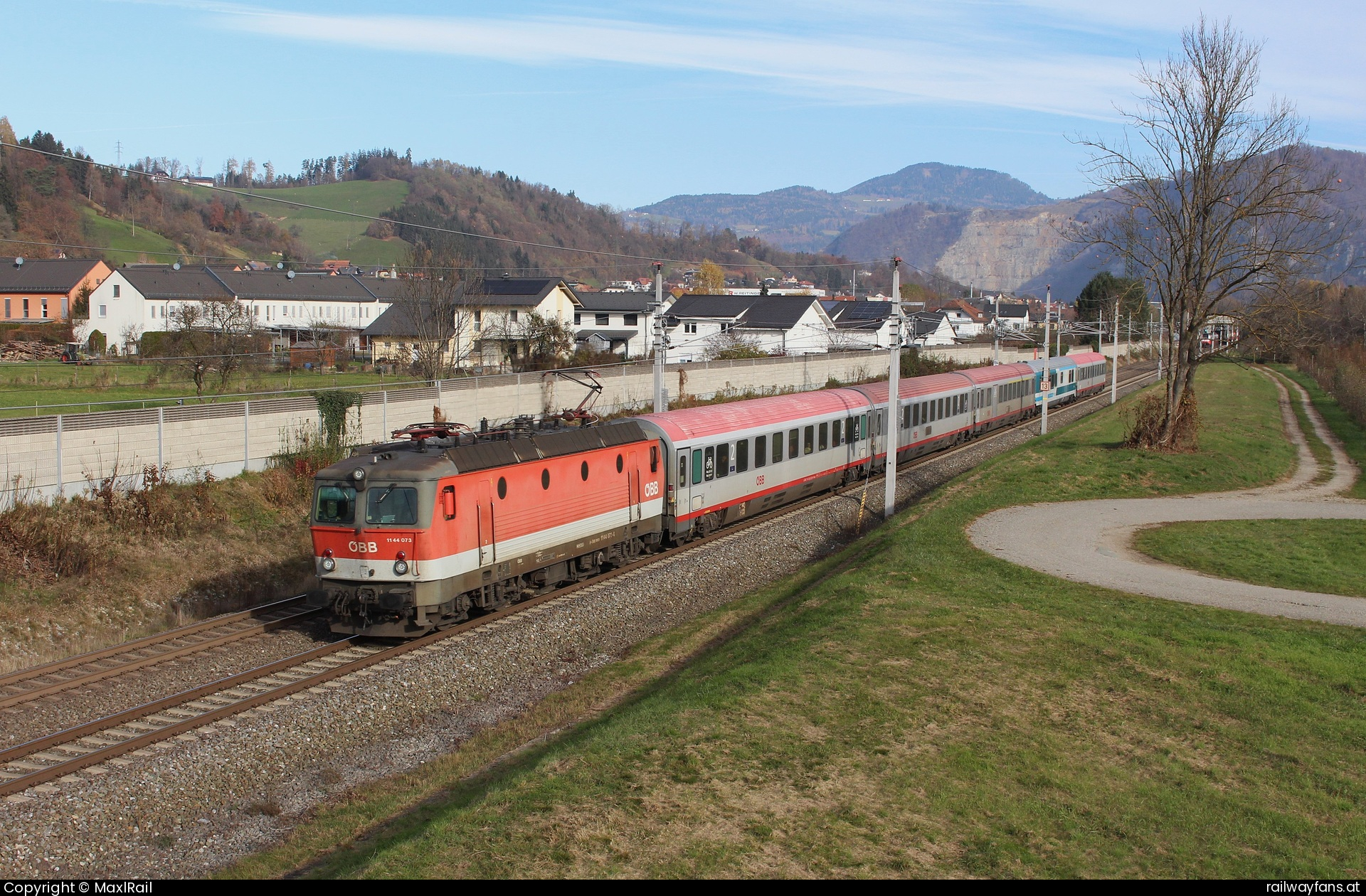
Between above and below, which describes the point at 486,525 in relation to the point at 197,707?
above

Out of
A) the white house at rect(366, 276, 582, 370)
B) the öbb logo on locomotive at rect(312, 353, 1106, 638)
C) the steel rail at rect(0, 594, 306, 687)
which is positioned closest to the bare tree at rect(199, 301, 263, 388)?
the white house at rect(366, 276, 582, 370)

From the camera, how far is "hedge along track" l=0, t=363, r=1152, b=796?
473 inches

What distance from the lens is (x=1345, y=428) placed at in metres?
50.8

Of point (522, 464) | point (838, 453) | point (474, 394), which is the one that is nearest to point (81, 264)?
point (474, 394)

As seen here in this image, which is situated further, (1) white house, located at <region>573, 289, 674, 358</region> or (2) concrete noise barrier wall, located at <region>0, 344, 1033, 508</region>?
(1) white house, located at <region>573, 289, 674, 358</region>

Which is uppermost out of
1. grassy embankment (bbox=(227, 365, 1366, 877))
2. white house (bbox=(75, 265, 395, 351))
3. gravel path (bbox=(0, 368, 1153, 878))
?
white house (bbox=(75, 265, 395, 351))

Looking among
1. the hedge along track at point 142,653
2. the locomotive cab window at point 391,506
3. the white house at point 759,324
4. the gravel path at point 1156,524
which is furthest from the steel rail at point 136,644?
the white house at point 759,324

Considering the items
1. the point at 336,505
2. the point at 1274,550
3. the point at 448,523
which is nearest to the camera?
the point at 448,523

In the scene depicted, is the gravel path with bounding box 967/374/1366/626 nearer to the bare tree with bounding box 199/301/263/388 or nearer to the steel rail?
the steel rail

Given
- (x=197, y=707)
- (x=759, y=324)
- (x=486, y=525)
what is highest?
(x=759, y=324)

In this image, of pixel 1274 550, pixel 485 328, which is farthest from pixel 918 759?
pixel 485 328

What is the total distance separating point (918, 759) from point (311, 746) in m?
7.50

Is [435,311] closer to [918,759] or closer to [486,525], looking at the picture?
[486,525]

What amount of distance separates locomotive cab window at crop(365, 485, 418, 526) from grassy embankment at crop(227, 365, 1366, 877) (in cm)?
392
